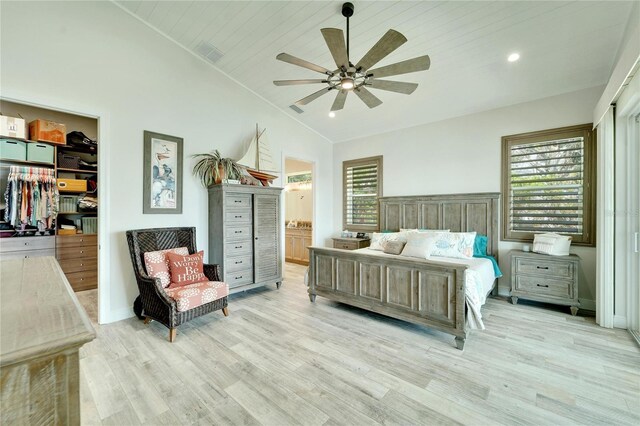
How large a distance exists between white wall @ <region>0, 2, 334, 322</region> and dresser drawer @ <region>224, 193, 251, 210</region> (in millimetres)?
521

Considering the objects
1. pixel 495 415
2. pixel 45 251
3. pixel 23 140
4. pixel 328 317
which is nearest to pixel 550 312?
pixel 495 415

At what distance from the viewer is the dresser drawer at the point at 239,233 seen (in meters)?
3.98

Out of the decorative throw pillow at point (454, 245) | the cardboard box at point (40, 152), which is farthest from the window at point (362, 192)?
the cardboard box at point (40, 152)

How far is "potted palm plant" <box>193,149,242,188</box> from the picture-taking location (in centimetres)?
403

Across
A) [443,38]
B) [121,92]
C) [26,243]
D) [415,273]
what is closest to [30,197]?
[26,243]

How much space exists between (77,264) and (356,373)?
465 cm

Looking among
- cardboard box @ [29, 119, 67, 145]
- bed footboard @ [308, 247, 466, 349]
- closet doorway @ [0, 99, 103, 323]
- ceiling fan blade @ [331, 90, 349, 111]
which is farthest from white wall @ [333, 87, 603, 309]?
cardboard box @ [29, 119, 67, 145]

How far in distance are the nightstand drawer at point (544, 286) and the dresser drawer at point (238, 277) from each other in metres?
3.84

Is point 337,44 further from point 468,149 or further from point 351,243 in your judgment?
point 351,243

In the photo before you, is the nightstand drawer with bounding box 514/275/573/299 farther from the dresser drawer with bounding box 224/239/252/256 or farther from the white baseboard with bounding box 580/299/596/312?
the dresser drawer with bounding box 224/239/252/256

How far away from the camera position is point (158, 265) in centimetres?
322

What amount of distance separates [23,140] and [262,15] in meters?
3.77

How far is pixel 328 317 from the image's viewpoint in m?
3.44

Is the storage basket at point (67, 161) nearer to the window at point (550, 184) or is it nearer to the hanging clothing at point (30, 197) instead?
the hanging clothing at point (30, 197)
